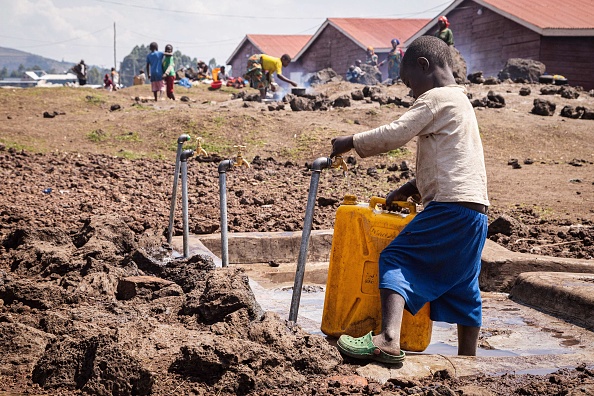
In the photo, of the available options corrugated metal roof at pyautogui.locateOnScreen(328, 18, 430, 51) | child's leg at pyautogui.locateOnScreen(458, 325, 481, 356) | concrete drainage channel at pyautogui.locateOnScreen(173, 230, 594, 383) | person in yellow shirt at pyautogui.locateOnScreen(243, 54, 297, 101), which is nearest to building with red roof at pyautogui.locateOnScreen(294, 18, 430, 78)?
corrugated metal roof at pyautogui.locateOnScreen(328, 18, 430, 51)

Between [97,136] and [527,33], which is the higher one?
[527,33]

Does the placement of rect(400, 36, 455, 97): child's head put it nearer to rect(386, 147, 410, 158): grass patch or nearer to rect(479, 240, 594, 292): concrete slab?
rect(479, 240, 594, 292): concrete slab

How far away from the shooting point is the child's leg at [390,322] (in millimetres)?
3324

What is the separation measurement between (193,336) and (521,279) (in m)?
2.94

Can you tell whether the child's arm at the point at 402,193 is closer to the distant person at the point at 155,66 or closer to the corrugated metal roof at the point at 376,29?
the distant person at the point at 155,66

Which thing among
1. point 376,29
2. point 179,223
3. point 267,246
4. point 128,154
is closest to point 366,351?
point 267,246

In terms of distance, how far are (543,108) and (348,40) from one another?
22.9 meters

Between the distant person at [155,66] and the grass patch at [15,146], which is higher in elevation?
the distant person at [155,66]

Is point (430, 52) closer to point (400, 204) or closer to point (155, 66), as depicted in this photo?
point (400, 204)

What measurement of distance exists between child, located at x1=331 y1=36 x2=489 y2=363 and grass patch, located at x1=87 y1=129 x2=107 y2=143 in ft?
33.9

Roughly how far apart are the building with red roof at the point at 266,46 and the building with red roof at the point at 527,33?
51.5 feet

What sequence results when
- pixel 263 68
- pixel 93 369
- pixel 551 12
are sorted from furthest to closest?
pixel 551 12 < pixel 263 68 < pixel 93 369

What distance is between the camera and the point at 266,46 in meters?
46.6

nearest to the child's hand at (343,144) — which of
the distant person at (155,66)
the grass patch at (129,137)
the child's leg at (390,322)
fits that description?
the child's leg at (390,322)
